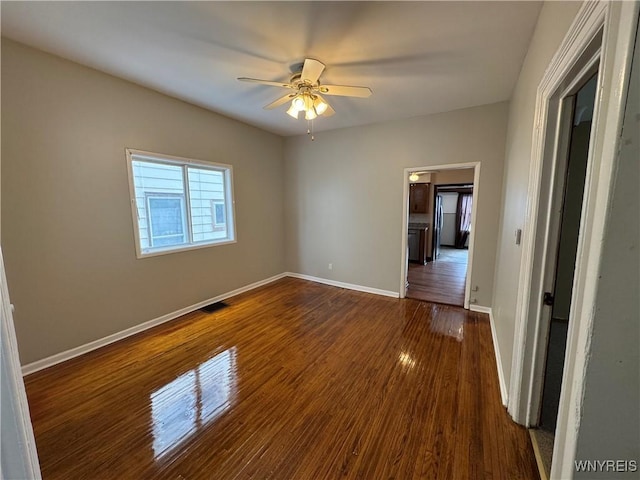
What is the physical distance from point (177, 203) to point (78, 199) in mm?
1060

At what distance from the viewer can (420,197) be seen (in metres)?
6.86

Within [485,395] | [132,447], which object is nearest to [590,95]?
[485,395]

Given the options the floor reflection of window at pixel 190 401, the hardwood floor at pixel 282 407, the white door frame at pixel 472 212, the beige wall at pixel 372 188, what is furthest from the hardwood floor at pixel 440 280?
the floor reflection of window at pixel 190 401

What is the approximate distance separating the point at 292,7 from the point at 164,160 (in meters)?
2.35

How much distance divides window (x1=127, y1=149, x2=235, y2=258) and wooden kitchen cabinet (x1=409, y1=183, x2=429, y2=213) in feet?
16.0

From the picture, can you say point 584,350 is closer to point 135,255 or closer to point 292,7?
point 292,7

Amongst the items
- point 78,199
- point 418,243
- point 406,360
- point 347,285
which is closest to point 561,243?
point 406,360

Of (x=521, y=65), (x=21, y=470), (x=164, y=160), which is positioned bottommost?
(x=21, y=470)

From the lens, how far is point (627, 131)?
59 cm

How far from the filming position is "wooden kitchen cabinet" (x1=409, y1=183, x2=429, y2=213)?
678 centimetres

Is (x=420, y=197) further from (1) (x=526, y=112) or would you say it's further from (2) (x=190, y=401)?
(2) (x=190, y=401)

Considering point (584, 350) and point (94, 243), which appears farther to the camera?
point (94, 243)

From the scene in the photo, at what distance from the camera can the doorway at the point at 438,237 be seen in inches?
176
